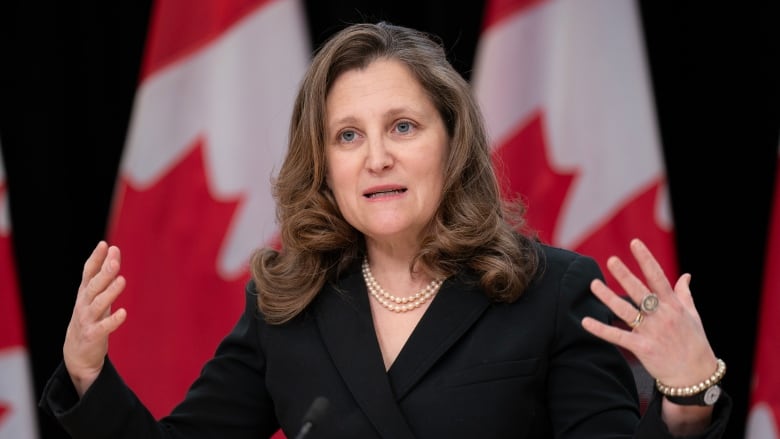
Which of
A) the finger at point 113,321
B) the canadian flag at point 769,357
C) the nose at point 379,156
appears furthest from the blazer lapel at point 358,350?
the canadian flag at point 769,357

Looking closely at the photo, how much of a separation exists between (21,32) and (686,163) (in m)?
2.15

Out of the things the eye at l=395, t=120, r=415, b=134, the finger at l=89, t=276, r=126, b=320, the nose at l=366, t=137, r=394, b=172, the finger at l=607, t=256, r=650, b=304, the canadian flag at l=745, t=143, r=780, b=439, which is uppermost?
the eye at l=395, t=120, r=415, b=134

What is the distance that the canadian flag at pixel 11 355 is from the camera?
329 cm

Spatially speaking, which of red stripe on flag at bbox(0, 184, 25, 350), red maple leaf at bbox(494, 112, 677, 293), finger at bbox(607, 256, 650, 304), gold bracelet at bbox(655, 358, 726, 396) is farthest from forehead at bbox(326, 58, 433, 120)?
red stripe on flag at bbox(0, 184, 25, 350)

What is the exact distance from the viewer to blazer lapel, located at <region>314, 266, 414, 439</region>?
6.15 ft

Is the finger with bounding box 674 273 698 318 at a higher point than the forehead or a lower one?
lower

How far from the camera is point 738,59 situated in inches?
117

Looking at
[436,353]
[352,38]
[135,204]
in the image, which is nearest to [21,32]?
[135,204]

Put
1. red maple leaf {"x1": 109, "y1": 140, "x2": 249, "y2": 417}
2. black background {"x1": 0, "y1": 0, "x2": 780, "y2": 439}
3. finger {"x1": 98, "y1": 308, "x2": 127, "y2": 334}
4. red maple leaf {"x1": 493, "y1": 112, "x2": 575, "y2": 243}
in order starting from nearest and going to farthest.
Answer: finger {"x1": 98, "y1": 308, "x2": 127, "y2": 334}
black background {"x1": 0, "y1": 0, "x2": 780, "y2": 439}
red maple leaf {"x1": 493, "y1": 112, "x2": 575, "y2": 243}
red maple leaf {"x1": 109, "y1": 140, "x2": 249, "y2": 417}

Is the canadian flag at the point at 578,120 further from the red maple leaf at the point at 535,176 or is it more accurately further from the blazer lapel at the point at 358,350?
the blazer lapel at the point at 358,350

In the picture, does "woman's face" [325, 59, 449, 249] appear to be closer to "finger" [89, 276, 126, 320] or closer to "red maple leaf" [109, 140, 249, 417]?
"finger" [89, 276, 126, 320]

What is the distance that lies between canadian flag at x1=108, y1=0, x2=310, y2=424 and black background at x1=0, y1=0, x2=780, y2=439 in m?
0.14

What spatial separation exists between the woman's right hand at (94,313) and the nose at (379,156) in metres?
0.50

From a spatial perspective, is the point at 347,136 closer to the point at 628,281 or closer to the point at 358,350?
the point at 358,350
